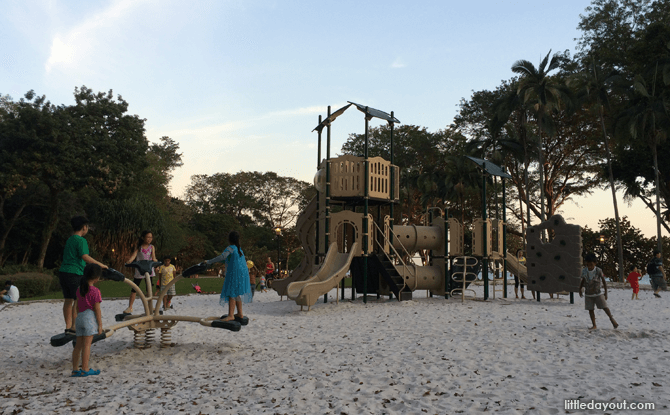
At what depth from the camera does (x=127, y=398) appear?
5.63m

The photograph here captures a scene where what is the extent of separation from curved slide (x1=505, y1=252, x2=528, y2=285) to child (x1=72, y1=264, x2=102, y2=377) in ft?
49.0

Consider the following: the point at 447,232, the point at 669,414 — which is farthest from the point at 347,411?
the point at 447,232

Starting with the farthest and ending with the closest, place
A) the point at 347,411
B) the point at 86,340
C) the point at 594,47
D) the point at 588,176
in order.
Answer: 1. the point at 588,176
2. the point at 594,47
3. the point at 86,340
4. the point at 347,411

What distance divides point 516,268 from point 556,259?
2.62 m

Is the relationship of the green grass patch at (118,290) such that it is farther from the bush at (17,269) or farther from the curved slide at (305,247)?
the curved slide at (305,247)

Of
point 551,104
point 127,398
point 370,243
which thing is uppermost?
point 551,104

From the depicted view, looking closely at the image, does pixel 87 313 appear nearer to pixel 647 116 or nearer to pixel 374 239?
pixel 374 239

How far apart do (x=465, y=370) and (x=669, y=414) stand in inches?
92.5

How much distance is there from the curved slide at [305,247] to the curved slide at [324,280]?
196cm

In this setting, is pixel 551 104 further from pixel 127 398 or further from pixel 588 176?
pixel 127 398

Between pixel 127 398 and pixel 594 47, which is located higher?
pixel 594 47

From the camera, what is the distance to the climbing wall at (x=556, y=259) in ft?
51.3

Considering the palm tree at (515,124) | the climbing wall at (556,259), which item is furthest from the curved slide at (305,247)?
the palm tree at (515,124)

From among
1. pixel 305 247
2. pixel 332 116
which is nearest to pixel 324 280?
pixel 305 247
